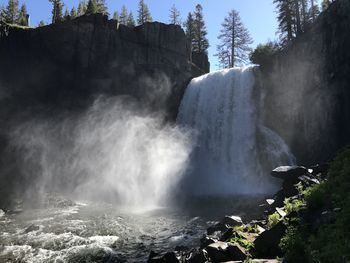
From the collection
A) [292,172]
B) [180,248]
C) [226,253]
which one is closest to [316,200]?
[226,253]

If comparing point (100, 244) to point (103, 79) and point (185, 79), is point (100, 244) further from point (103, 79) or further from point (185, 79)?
point (185, 79)

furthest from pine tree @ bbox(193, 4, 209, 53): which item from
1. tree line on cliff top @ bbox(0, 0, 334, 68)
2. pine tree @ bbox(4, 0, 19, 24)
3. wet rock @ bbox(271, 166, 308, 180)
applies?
wet rock @ bbox(271, 166, 308, 180)

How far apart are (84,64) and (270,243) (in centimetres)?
4047

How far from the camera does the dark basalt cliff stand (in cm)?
4697

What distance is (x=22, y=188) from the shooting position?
40500 millimetres

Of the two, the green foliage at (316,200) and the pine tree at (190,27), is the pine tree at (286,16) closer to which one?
the pine tree at (190,27)

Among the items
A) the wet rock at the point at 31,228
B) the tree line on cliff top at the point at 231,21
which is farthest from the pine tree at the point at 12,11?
the wet rock at the point at 31,228

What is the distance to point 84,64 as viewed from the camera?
48.5 m

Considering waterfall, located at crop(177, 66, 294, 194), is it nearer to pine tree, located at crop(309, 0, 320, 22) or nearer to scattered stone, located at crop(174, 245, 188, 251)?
scattered stone, located at crop(174, 245, 188, 251)

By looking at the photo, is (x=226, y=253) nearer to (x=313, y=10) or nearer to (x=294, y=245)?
(x=294, y=245)

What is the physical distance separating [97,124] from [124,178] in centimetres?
842

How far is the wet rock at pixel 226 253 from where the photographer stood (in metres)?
12.9

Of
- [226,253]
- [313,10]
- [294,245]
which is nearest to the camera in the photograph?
[294,245]

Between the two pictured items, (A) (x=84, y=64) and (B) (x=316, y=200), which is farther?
(A) (x=84, y=64)
